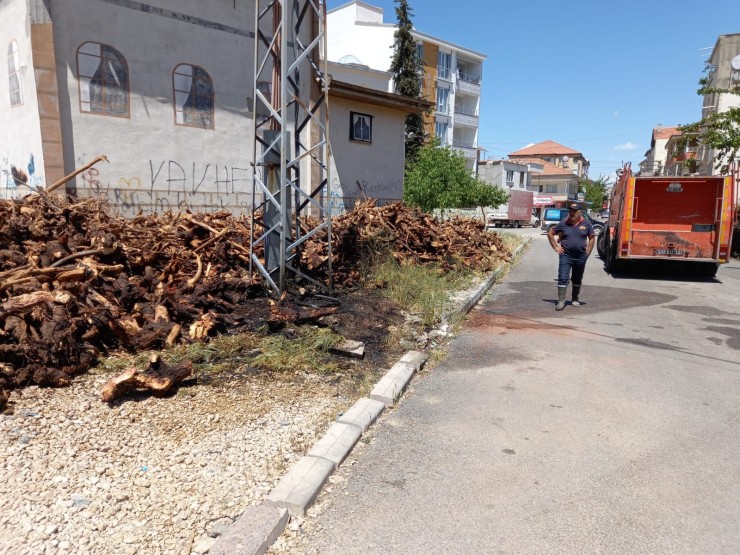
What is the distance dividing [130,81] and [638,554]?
1333 cm

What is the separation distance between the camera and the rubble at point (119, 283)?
4.57 meters

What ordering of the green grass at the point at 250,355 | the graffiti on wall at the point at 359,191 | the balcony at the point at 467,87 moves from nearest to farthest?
1. the green grass at the point at 250,355
2. the graffiti on wall at the point at 359,191
3. the balcony at the point at 467,87

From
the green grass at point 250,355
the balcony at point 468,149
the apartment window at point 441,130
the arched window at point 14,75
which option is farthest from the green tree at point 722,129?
the balcony at point 468,149

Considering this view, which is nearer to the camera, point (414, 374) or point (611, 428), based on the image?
point (611, 428)

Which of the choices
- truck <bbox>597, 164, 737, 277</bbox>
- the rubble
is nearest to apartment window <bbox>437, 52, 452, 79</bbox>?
truck <bbox>597, 164, 737, 277</bbox>

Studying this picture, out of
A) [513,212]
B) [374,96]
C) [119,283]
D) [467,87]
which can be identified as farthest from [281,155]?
[467,87]

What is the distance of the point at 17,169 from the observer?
12039 millimetres

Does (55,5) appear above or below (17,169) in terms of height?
above

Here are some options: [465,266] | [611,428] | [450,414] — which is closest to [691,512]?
[611,428]

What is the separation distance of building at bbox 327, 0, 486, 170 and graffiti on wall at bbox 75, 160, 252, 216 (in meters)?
26.5

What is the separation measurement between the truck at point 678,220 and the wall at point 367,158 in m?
9.06

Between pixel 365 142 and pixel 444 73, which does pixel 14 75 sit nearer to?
pixel 365 142

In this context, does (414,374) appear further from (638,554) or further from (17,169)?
(17,169)

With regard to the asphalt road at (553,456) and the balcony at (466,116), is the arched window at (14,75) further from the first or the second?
the balcony at (466,116)
